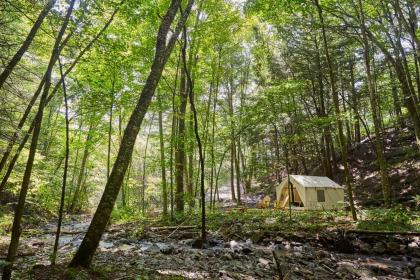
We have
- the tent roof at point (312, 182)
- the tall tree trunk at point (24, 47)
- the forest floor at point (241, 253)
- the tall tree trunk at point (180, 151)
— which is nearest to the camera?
the tall tree trunk at point (24, 47)

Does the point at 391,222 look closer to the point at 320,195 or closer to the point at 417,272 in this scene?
the point at 417,272

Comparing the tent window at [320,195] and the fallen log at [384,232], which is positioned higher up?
the tent window at [320,195]

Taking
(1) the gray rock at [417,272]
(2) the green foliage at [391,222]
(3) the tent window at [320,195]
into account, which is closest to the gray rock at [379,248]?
(2) the green foliage at [391,222]

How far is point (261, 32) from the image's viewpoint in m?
20.1

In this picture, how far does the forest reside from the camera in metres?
6.10

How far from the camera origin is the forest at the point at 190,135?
20.0 ft

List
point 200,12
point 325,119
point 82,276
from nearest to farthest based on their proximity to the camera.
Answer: point 82,276
point 325,119
point 200,12

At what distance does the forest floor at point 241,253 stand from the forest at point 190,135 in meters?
0.06

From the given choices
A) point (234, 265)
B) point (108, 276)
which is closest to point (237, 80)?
point (234, 265)

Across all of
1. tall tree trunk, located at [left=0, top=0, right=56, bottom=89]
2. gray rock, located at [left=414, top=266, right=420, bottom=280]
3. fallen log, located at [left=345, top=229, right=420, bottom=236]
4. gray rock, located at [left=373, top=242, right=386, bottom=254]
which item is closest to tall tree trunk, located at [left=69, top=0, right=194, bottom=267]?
tall tree trunk, located at [left=0, top=0, right=56, bottom=89]

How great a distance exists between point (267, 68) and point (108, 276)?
896 inches

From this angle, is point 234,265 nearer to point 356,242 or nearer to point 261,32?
point 356,242

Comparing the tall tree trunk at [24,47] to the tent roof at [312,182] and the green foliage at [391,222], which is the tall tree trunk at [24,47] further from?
the tent roof at [312,182]

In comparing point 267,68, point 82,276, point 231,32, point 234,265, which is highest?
point 267,68
